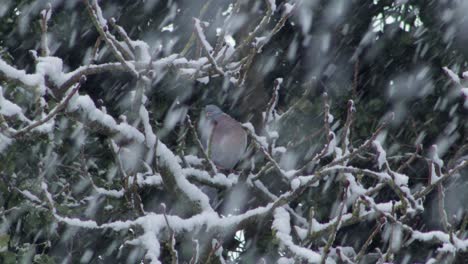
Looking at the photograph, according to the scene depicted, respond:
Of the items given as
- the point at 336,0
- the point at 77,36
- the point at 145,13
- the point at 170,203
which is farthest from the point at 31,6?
the point at 336,0

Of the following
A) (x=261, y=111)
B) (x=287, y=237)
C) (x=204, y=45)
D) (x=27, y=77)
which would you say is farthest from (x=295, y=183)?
(x=261, y=111)

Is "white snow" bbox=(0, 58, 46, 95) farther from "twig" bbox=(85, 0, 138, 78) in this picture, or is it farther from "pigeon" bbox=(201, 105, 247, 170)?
"pigeon" bbox=(201, 105, 247, 170)

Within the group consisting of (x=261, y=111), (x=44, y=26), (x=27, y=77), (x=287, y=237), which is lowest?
(x=261, y=111)

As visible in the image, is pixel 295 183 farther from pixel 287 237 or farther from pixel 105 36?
pixel 105 36

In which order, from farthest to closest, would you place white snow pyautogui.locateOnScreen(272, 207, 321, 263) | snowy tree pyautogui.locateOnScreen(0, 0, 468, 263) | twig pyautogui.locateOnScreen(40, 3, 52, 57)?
snowy tree pyautogui.locateOnScreen(0, 0, 468, 263), white snow pyautogui.locateOnScreen(272, 207, 321, 263), twig pyautogui.locateOnScreen(40, 3, 52, 57)

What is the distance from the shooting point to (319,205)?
5000 millimetres

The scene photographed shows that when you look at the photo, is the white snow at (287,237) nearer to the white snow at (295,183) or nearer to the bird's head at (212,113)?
the white snow at (295,183)

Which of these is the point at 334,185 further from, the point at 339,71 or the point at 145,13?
the point at 145,13

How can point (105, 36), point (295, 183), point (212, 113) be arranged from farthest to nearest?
1. point (212, 113)
2. point (295, 183)
3. point (105, 36)

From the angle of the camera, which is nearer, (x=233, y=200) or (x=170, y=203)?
(x=233, y=200)

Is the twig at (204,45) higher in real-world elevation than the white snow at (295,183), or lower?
higher

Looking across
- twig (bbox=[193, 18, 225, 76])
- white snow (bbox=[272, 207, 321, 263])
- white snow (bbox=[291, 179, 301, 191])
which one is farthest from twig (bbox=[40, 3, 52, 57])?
white snow (bbox=[272, 207, 321, 263])

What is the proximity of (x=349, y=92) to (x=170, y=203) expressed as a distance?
1.33 metres

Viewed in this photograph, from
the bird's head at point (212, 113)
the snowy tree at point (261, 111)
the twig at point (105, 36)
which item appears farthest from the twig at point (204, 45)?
the bird's head at point (212, 113)
